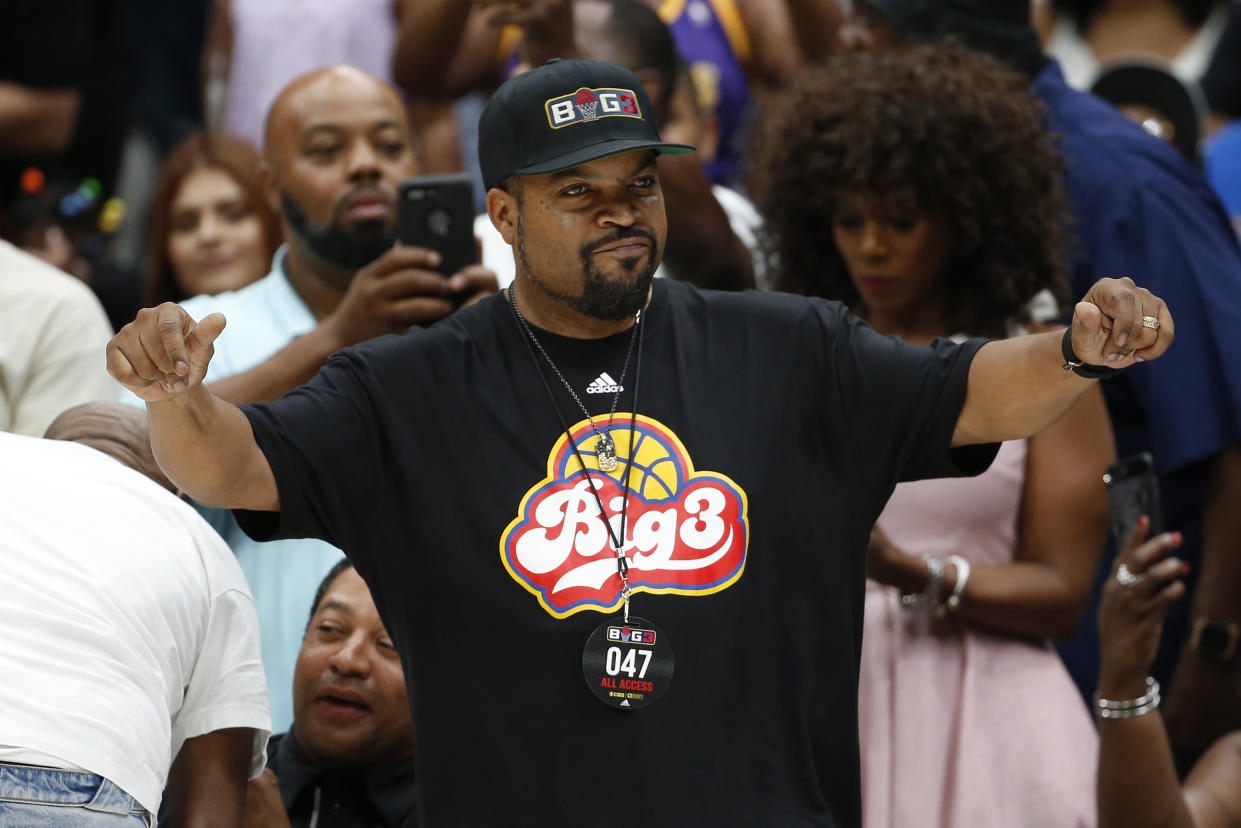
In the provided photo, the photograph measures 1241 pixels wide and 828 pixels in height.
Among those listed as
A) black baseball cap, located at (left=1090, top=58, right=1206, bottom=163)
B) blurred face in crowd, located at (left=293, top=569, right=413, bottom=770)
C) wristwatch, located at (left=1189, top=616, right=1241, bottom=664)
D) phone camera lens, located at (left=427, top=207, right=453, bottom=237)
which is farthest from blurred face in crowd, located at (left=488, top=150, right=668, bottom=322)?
black baseball cap, located at (left=1090, top=58, right=1206, bottom=163)

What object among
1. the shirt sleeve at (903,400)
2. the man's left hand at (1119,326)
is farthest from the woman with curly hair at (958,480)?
the man's left hand at (1119,326)

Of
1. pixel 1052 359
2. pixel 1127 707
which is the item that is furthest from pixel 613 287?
pixel 1127 707

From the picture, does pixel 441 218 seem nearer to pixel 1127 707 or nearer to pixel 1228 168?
pixel 1127 707

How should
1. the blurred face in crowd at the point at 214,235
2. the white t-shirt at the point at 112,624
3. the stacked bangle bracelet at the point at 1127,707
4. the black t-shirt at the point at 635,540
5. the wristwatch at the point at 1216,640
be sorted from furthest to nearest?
A: 1. the blurred face in crowd at the point at 214,235
2. the wristwatch at the point at 1216,640
3. the stacked bangle bracelet at the point at 1127,707
4. the black t-shirt at the point at 635,540
5. the white t-shirt at the point at 112,624

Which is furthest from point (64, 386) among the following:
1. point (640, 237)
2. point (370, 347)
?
point (640, 237)

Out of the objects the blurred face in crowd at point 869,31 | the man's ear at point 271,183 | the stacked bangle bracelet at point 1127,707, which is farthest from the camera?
the blurred face in crowd at point 869,31

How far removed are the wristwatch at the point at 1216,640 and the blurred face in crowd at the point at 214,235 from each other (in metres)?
2.99

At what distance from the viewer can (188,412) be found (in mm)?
2805

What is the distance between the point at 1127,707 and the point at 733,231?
1688mm

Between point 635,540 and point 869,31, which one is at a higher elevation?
point 869,31

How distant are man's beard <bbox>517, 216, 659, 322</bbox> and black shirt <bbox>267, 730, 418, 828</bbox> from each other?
1.14 meters

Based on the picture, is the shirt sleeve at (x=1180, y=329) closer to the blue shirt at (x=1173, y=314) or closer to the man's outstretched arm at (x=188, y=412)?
the blue shirt at (x=1173, y=314)

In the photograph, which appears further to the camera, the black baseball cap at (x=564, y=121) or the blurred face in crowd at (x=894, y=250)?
the blurred face in crowd at (x=894, y=250)

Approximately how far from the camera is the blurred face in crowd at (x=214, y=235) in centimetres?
558
